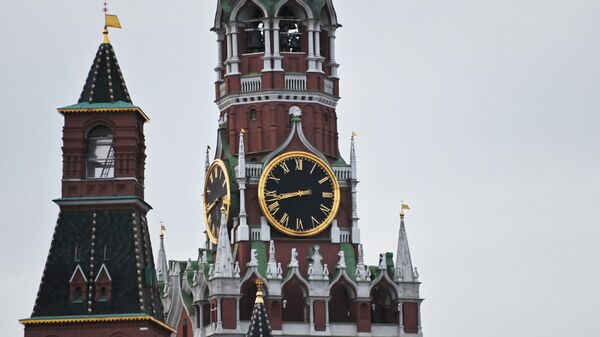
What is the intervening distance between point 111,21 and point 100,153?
5.52 m

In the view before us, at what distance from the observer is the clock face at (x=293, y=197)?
13488 centimetres

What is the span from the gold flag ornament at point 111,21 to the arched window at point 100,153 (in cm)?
447

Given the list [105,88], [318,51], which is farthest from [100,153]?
[318,51]

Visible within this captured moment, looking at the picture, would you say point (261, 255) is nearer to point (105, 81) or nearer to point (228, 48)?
point (228, 48)

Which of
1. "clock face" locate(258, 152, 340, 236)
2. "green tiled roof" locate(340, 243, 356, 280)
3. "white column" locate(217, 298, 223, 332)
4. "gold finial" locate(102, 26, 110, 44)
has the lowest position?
"white column" locate(217, 298, 223, 332)

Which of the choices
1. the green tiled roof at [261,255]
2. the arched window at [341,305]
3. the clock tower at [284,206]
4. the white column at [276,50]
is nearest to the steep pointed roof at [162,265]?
the clock tower at [284,206]

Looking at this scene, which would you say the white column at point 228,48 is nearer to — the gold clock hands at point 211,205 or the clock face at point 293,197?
the clock face at point 293,197

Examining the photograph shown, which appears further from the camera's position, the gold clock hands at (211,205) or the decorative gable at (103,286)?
the gold clock hands at (211,205)

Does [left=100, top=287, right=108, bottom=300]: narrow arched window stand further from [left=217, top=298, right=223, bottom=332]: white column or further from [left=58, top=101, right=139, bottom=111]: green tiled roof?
[left=217, top=298, right=223, bottom=332]: white column

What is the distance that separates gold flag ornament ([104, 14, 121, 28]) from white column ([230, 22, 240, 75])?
21127mm

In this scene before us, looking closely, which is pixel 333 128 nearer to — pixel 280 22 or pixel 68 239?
pixel 280 22

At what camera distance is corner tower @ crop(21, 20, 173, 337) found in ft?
363

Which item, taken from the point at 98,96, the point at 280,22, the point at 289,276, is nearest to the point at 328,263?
the point at 289,276

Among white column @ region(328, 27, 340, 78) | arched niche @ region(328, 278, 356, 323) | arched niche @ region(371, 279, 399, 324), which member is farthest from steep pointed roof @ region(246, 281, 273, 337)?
white column @ region(328, 27, 340, 78)
